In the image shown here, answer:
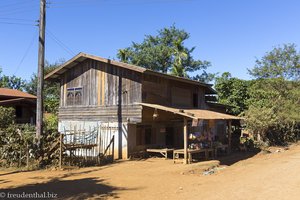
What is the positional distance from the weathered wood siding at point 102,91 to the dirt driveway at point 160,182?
3.98m

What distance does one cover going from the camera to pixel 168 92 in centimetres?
2053

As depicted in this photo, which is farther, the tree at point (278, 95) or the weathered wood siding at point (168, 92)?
the tree at point (278, 95)

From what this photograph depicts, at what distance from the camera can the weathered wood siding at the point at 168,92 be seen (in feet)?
62.1

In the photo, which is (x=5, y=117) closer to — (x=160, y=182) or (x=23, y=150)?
(x=23, y=150)

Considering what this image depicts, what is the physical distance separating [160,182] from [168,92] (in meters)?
9.59

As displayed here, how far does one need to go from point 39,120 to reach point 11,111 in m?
7.05

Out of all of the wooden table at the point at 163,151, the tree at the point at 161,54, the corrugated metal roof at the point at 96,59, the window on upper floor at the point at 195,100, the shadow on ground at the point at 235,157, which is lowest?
the shadow on ground at the point at 235,157

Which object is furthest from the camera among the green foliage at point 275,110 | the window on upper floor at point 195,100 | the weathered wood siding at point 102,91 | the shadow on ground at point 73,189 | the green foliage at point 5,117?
the green foliage at point 275,110

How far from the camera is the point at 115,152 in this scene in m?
18.6

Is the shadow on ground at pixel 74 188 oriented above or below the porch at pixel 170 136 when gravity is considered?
below

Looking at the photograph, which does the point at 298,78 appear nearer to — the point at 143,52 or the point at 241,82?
the point at 241,82

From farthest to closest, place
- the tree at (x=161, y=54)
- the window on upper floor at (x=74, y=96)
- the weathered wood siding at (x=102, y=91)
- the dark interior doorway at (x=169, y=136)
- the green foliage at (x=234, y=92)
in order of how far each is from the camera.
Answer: the tree at (x=161, y=54) → the green foliage at (x=234, y=92) → the dark interior doorway at (x=169, y=136) → the window on upper floor at (x=74, y=96) → the weathered wood siding at (x=102, y=91)

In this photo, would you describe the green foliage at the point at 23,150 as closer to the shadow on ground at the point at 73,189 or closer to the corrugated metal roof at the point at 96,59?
the shadow on ground at the point at 73,189

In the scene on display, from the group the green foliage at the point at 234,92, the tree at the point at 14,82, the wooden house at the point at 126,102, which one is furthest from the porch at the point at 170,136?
the tree at the point at 14,82
